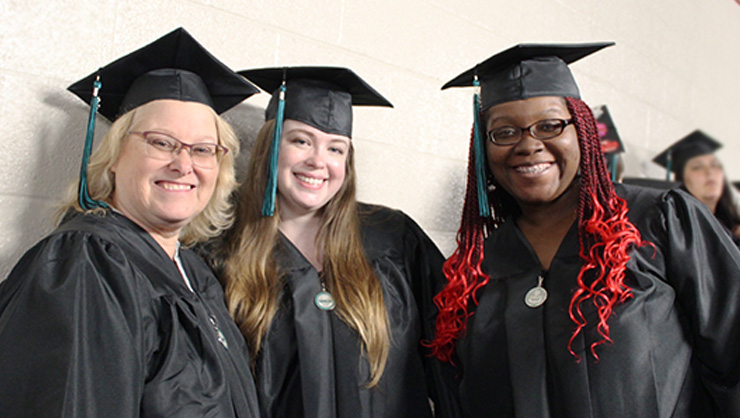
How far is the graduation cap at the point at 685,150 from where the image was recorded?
11.8 ft

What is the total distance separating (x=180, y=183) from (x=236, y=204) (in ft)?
1.49

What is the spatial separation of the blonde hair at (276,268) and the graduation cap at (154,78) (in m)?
0.31

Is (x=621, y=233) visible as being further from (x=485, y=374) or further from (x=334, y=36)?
(x=334, y=36)

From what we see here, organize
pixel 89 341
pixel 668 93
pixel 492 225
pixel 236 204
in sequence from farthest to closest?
pixel 668 93
pixel 236 204
pixel 492 225
pixel 89 341

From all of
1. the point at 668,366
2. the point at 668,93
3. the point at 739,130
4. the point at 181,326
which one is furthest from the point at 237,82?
the point at 739,130

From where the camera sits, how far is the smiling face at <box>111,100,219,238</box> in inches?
55.3

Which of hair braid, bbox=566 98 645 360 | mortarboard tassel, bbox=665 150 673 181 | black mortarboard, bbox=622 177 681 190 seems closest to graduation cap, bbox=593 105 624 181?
black mortarboard, bbox=622 177 681 190

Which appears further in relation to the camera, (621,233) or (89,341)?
(621,233)

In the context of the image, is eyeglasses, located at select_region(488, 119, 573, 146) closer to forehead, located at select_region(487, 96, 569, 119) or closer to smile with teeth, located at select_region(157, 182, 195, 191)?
forehead, located at select_region(487, 96, 569, 119)

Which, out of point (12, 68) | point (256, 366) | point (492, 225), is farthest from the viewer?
point (492, 225)

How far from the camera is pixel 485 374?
155 centimetres

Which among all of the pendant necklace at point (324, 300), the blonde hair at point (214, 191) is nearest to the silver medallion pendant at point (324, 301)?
the pendant necklace at point (324, 300)

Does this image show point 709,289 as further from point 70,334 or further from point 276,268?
point 70,334

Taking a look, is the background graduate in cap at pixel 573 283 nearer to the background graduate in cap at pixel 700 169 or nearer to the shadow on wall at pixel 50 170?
the shadow on wall at pixel 50 170
